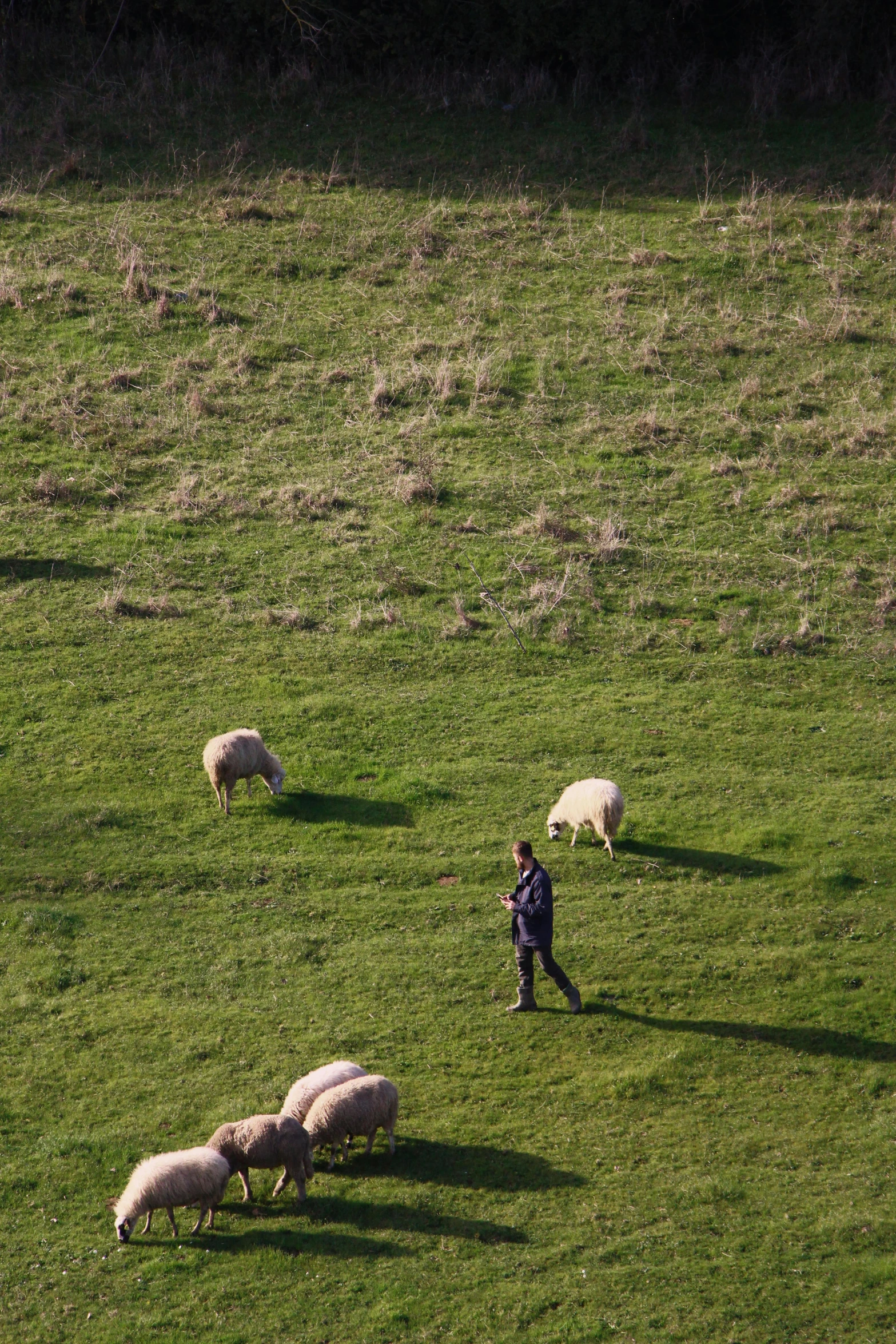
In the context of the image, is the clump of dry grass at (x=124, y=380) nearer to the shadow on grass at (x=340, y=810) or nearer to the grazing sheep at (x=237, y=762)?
the grazing sheep at (x=237, y=762)

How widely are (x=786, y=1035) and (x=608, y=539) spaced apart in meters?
13.5

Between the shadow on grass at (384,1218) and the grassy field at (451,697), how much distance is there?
5 centimetres

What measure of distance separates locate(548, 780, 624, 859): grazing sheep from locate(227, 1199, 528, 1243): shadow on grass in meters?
6.91

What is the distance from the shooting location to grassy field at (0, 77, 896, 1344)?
40.0ft

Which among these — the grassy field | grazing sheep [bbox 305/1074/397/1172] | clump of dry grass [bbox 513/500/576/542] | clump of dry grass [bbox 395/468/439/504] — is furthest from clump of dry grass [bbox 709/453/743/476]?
grazing sheep [bbox 305/1074/397/1172]

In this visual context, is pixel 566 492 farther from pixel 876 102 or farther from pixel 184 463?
pixel 876 102

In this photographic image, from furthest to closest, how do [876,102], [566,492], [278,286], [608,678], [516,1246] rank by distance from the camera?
[876,102], [278,286], [566,492], [608,678], [516,1246]

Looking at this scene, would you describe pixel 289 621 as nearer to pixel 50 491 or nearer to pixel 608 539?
pixel 608 539

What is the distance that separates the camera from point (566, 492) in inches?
1091

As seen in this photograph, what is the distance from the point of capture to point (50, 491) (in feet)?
90.3

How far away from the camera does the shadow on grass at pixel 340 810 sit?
19156mm

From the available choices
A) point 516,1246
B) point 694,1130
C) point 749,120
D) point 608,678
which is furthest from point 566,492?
point 749,120

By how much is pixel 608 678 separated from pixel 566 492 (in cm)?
656

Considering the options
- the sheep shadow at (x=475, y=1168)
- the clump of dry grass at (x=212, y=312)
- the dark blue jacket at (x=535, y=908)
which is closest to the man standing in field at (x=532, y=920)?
the dark blue jacket at (x=535, y=908)
